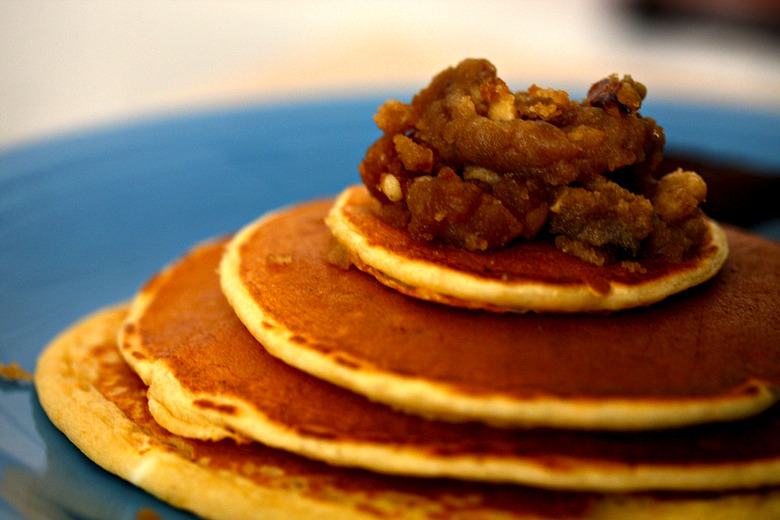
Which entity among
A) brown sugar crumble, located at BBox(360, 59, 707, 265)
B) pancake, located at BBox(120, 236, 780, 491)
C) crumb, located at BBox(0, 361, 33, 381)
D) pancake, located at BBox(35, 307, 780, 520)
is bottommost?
crumb, located at BBox(0, 361, 33, 381)

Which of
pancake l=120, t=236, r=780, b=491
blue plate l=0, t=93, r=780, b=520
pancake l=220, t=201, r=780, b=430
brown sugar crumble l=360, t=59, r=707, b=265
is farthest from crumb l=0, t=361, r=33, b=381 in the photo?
brown sugar crumble l=360, t=59, r=707, b=265

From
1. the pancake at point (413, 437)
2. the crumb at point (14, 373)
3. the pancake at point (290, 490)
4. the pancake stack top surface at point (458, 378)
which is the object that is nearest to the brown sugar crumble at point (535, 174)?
the pancake stack top surface at point (458, 378)

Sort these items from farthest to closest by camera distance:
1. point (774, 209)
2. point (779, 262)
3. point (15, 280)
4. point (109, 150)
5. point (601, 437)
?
1. point (109, 150)
2. point (774, 209)
3. point (15, 280)
4. point (779, 262)
5. point (601, 437)

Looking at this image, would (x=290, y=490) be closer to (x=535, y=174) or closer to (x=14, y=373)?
(x=535, y=174)

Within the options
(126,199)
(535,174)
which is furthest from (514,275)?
(126,199)

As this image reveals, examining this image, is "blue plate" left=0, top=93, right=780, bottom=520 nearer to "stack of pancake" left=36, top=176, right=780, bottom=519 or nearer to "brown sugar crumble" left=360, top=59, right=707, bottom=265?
"stack of pancake" left=36, top=176, right=780, bottom=519

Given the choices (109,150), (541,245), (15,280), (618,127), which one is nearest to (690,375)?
(541,245)

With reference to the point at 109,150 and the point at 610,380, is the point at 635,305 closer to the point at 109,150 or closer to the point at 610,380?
the point at 610,380
